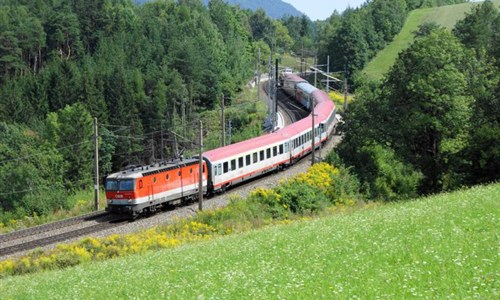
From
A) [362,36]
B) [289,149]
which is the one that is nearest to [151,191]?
[289,149]

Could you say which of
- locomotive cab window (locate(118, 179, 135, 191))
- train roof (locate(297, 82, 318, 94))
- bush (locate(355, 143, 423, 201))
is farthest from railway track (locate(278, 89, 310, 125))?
locomotive cab window (locate(118, 179, 135, 191))

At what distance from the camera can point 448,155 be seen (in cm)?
3922

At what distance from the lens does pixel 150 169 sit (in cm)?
3647

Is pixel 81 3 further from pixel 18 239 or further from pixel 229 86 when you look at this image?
pixel 18 239

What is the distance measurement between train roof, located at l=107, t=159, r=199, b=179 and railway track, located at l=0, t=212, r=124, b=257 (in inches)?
103

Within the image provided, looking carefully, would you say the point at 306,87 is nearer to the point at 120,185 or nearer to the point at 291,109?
the point at 291,109

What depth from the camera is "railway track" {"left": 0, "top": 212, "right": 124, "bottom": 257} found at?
3109 centimetres

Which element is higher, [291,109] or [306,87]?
[306,87]

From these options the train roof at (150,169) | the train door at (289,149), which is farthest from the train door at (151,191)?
the train door at (289,149)

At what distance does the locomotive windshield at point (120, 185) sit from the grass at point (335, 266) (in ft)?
43.9

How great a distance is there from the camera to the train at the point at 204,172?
3516 cm

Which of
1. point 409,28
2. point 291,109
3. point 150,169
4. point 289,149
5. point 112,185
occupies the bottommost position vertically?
point 291,109

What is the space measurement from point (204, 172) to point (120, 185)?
21.7 ft

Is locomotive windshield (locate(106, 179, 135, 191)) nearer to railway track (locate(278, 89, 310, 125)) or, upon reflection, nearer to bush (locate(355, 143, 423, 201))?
bush (locate(355, 143, 423, 201))
